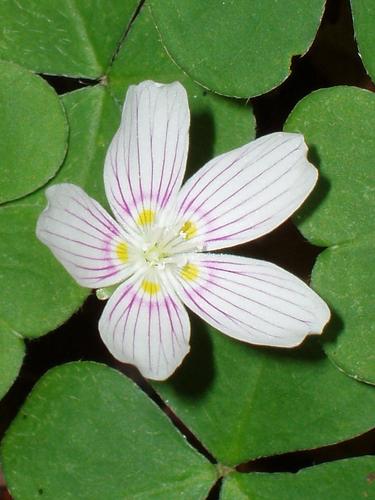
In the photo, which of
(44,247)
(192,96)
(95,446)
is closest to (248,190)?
(192,96)

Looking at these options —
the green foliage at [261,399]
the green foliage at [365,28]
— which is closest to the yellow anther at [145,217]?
the green foliage at [261,399]

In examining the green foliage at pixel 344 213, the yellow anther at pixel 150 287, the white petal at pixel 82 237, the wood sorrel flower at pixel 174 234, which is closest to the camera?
the white petal at pixel 82 237

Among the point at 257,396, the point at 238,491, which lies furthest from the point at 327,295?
the point at 238,491

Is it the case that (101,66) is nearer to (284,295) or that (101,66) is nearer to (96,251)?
(96,251)

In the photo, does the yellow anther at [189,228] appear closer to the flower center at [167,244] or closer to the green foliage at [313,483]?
the flower center at [167,244]

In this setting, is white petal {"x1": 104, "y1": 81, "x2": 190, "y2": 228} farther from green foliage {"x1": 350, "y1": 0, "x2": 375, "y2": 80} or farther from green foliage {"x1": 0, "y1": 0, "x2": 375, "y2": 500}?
green foliage {"x1": 350, "y1": 0, "x2": 375, "y2": 80}

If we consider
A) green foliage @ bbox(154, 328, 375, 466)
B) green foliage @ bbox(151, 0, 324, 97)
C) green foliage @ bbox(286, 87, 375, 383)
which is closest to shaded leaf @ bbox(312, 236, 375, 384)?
green foliage @ bbox(286, 87, 375, 383)

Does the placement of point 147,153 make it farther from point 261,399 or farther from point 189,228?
point 261,399
